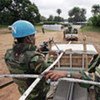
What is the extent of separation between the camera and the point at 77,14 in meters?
110

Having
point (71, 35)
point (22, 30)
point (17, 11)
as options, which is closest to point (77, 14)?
point (17, 11)

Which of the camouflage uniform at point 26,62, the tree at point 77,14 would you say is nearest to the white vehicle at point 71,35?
the camouflage uniform at point 26,62

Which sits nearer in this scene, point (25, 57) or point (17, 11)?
point (25, 57)

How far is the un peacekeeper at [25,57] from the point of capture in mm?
3697

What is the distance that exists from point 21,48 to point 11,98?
4.98m

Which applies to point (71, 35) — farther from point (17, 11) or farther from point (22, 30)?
point (17, 11)

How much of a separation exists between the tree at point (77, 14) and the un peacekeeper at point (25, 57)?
333 feet

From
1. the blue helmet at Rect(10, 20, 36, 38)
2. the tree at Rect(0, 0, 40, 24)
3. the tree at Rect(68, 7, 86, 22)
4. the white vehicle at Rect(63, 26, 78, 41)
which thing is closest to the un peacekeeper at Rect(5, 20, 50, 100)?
the blue helmet at Rect(10, 20, 36, 38)

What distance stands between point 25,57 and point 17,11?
5445cm

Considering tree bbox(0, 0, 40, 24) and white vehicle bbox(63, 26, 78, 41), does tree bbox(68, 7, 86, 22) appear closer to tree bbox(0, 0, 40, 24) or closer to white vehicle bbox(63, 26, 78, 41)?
tree bbox(0, 0, 40, 24)

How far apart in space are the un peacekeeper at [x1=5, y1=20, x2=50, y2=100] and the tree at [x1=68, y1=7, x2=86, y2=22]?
3999 inches

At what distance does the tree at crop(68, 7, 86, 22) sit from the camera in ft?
349

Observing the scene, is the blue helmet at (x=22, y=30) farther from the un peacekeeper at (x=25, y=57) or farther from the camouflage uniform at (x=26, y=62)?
the camouflage uniform at (x=26, y=62)

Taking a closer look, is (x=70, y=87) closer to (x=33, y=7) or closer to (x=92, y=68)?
(x=92, y=68)
